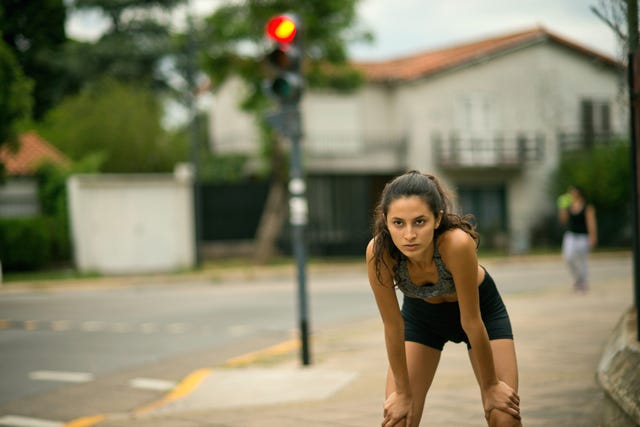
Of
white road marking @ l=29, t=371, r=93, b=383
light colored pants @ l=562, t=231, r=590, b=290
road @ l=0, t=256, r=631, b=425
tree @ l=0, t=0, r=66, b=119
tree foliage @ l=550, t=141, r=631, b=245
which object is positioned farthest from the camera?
tree foliage @ l=550, t=141, r=631, b=245

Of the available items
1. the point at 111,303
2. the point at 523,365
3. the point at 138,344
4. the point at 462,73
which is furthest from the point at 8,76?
the point at 462,73

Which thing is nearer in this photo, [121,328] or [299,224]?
[299,224]

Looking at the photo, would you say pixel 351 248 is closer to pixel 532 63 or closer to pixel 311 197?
pixel 311 197

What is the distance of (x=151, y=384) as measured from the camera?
7.58 metres

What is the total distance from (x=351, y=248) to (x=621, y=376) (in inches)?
857

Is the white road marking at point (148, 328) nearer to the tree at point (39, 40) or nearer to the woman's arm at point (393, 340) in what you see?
the tree at point (39, 40)

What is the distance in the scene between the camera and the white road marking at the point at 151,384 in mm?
7421

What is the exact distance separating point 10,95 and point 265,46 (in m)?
8.49

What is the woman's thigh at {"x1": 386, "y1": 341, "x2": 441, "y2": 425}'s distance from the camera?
11.7 feet

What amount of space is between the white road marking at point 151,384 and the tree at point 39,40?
10.4 meters

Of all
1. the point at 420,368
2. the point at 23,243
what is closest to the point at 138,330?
the point at 420,368

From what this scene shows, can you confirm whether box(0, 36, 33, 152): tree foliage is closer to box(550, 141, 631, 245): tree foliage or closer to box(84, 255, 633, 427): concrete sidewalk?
box(84, 255, 633, 427): concrete sidewalk

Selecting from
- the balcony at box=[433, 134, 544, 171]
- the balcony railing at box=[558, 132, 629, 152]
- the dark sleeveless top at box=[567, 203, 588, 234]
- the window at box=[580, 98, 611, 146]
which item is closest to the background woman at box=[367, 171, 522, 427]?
the dark sleeveless top at box=[567, 203, 588, 234]

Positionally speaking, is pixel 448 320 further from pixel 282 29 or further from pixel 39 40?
pixel 39 40
